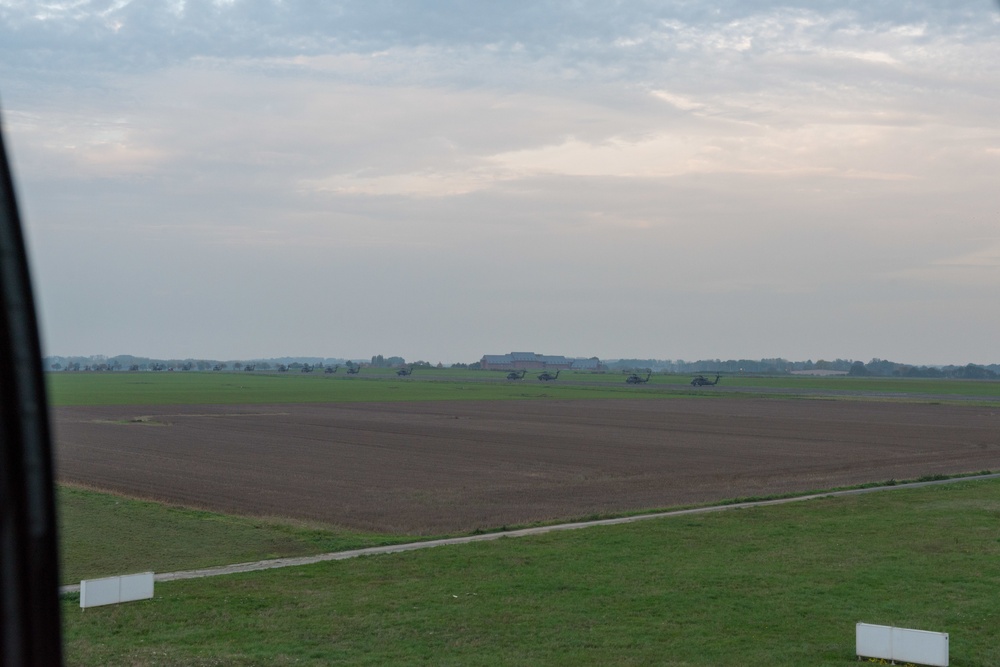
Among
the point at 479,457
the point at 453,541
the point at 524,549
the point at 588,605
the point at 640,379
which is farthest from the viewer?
the point at 640,379

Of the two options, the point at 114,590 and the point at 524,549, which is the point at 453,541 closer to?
the point at 524,549

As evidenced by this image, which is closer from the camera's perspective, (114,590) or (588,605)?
(114,590)

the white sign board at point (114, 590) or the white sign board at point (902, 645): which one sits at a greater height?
the white sign board at point (114, 590)

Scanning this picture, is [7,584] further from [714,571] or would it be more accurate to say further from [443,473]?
[443,473]

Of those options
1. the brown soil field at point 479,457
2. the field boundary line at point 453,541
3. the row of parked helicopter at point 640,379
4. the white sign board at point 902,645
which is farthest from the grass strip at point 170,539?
the row of parked helicopter at point 640,379

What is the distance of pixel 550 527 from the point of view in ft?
87.8

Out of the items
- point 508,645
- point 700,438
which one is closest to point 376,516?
point 508,645

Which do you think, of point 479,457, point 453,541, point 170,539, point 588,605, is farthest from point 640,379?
point 588,605

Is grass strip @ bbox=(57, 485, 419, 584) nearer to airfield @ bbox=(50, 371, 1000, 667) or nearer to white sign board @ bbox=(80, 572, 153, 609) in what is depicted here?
airfield @ bbox=(50, 371, 1000, 667)

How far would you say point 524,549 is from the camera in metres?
23.1

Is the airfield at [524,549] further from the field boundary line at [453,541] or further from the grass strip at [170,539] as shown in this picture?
the field boundary line at [453,541]

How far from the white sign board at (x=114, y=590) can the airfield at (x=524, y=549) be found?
26 cm

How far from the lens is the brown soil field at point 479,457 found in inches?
1268

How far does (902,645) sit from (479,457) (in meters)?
33.7
